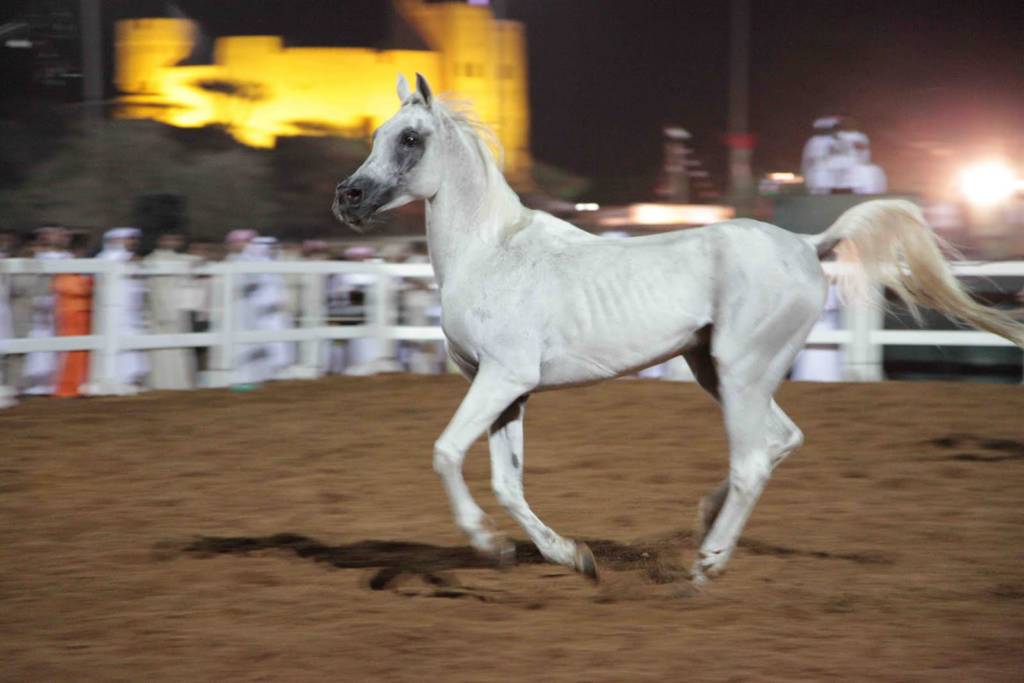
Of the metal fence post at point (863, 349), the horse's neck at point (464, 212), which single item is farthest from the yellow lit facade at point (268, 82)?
the horse's neck at point (464, 212)

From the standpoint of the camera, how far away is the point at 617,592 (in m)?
5.39

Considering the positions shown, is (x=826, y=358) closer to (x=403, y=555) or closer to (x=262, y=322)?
(x=262, y=322)

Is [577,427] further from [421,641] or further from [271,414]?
[421,641]

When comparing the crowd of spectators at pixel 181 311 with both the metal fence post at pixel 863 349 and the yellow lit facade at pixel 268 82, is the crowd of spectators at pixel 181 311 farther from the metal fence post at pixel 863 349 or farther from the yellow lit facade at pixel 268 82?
the yellow lit facade at pixel 268 82

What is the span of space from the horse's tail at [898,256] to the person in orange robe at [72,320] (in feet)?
27.3

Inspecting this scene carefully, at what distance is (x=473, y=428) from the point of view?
5199 mm

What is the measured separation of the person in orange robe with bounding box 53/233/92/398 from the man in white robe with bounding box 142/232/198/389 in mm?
727

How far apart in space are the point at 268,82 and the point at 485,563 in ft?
202

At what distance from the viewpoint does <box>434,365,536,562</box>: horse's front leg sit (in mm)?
5211

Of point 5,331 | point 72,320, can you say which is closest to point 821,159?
point 72,320

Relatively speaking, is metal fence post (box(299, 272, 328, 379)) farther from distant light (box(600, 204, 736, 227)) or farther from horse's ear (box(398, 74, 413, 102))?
distant light (box(600, 204, 736, 227))

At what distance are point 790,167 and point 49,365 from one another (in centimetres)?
4212

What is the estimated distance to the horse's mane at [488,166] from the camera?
18.5ft

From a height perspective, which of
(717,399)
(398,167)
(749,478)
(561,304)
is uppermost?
(398,167)
